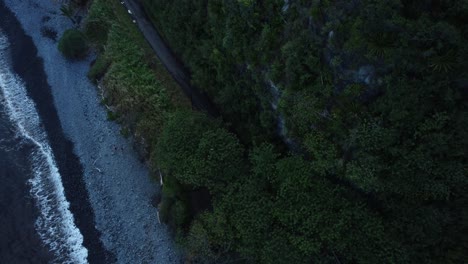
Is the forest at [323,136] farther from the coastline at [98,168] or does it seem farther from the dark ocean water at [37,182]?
the dark ocean water at [37,182]

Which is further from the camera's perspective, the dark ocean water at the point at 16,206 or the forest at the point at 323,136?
the dark ocean water at the point at 16,206

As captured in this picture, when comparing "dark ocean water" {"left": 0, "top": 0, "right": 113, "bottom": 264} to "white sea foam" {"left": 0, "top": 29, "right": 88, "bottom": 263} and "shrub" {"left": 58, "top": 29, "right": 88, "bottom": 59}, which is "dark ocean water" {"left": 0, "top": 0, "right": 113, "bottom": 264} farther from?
"shrub" {"left": 58, "top": 29, "right": 88, "bottom": 59}

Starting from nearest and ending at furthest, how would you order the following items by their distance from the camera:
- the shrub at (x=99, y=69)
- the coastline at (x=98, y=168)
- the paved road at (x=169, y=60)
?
the coastline at (x=98, y=168)
the paved road at (x=169, y=60)
the shrub at (x=99, y=69)

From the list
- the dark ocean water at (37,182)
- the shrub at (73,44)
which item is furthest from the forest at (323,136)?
the shrub at (73,44)

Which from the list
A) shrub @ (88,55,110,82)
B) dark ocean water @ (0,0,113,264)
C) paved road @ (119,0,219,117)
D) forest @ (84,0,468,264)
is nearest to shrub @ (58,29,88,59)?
shrub @ (88,55,110,82)

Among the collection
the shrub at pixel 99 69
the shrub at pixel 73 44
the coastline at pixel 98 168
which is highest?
the shrub at pixel 73 44

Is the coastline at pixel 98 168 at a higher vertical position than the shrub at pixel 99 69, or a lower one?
lower
